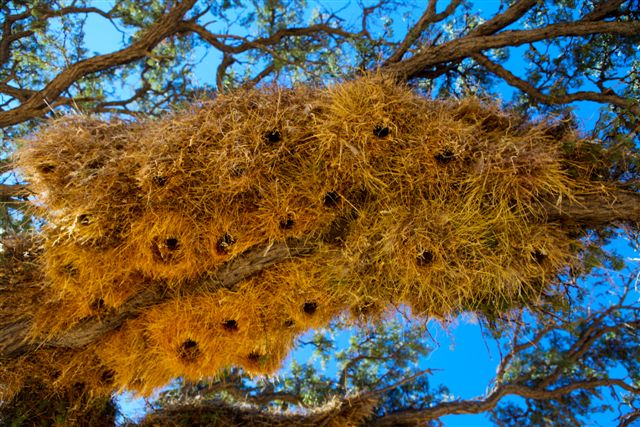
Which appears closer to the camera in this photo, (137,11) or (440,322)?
(440,322)

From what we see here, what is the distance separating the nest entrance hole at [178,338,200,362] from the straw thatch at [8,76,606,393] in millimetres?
131

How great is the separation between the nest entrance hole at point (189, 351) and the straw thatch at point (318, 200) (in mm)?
131

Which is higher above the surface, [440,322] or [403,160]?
[403,160]

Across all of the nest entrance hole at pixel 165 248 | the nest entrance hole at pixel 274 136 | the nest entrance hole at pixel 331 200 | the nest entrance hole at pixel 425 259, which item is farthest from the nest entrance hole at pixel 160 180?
the nest entrance hole at pixel 425 259

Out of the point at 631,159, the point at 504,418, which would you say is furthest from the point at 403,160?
the point at 504,418

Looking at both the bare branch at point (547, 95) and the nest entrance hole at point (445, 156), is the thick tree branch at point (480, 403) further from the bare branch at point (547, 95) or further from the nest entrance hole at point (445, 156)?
the nest entrance hole at point (445, 156)

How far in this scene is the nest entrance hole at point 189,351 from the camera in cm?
250

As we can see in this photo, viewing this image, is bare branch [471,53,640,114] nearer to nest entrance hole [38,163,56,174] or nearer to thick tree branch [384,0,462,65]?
thick tree branch [384,0,462,65]

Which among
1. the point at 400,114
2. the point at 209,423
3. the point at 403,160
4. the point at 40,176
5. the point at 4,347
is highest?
the point at 400,114

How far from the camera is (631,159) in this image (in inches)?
84.6

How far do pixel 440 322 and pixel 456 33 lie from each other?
272 centimetres

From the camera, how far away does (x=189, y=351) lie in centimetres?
252

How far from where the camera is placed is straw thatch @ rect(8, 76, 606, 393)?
6.75ft

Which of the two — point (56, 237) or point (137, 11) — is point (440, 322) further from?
point (137, 11)
